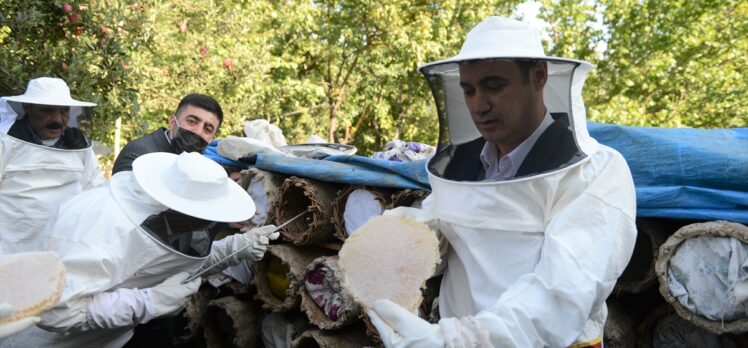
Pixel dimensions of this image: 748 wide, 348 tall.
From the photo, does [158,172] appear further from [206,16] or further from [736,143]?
[206,16]

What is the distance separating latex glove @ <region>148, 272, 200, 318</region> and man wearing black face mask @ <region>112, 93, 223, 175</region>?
1.31 meters

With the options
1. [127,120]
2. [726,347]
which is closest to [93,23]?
[127,120]

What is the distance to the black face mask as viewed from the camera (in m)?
3.85

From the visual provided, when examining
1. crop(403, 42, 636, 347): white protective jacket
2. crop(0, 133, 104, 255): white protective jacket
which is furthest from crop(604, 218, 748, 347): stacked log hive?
crop(0, 133, 104, 255): white protective jacket

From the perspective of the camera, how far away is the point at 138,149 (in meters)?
3.68

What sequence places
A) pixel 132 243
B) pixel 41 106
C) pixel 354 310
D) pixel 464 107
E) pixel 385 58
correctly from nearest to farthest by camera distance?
pixel 464 107, pixel 132 243, pixel 354 310, pixel 41 106, pixel 385 58

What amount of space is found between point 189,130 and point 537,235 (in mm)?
2961

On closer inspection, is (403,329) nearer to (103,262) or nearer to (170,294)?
(103,262)

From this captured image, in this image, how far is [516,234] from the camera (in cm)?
156

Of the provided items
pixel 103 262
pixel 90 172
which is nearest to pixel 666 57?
pixel 90 172

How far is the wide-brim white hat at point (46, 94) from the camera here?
3.35 m

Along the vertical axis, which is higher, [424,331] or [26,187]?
[424,331]

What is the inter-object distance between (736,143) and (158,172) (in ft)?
8.58

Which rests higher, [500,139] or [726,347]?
[500,139]
